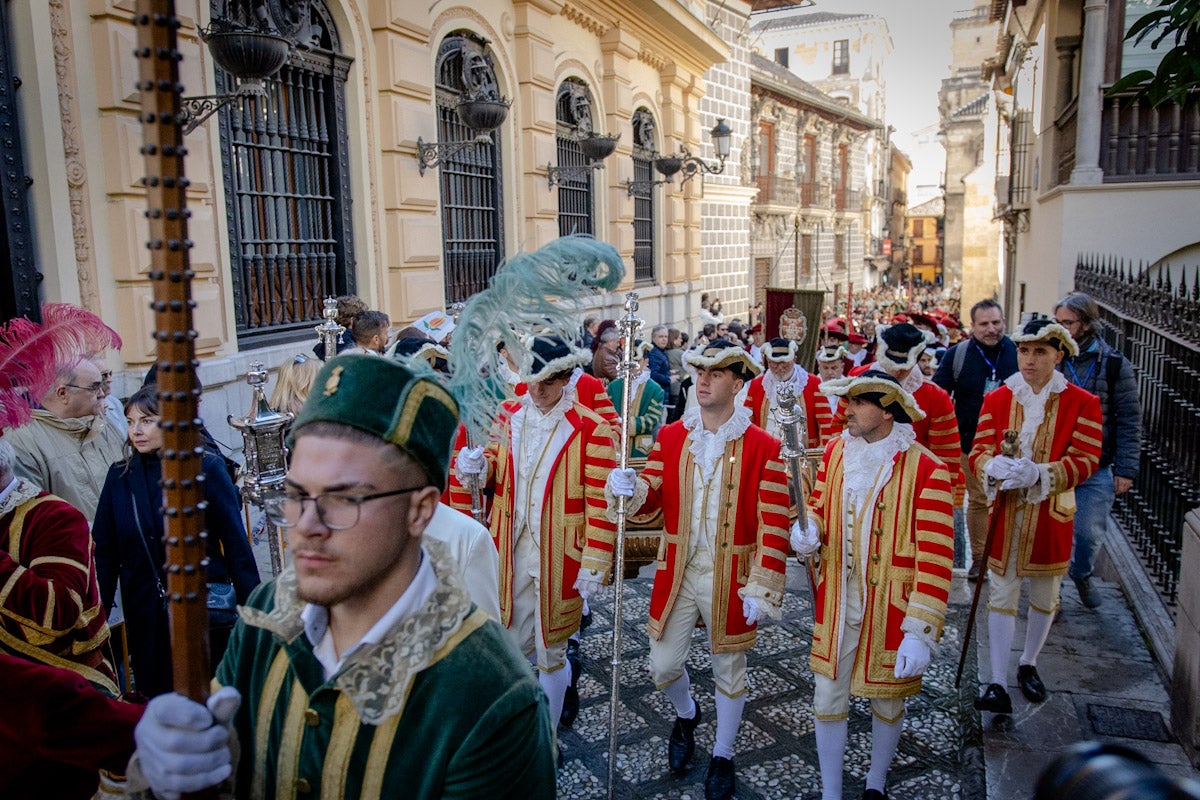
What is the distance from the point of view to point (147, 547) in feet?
11.6

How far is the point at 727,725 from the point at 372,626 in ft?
9.05

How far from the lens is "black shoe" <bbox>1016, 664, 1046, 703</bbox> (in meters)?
4.57

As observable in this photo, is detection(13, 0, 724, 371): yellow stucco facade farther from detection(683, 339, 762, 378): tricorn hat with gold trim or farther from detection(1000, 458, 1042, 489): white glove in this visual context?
detection(1000, 458, 1042, 489): white glove

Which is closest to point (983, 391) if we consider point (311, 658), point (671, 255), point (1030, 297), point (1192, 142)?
point (311, 658)

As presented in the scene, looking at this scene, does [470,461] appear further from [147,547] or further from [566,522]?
[147,547]

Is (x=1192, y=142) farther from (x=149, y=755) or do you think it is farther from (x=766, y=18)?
(x=766, y=18)

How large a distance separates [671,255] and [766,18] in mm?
36823

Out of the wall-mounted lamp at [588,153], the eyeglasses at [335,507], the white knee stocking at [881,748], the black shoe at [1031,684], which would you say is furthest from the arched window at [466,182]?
the eyeglasses at [335,507]

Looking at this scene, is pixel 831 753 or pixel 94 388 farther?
pixel 94 388

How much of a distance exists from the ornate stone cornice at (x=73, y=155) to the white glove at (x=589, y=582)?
3899 mm

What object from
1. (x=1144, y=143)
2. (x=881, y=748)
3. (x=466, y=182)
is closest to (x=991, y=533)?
(x=881, y=748)

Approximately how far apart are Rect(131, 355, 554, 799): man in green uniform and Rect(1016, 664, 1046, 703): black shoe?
3822mm

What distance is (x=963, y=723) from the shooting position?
4.47 meters

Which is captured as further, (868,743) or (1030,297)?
(1030,297)
